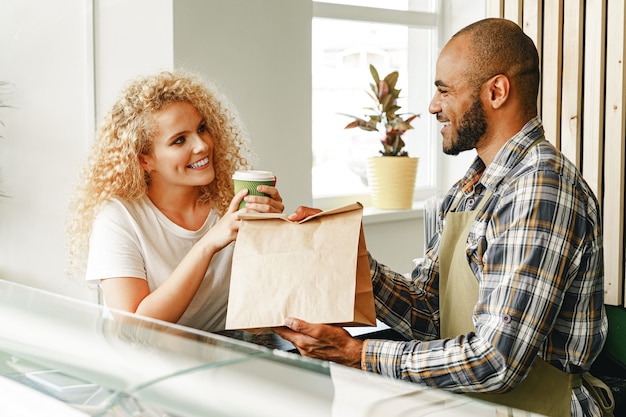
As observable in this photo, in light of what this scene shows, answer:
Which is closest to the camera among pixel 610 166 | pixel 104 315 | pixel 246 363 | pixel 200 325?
pixel 246 363

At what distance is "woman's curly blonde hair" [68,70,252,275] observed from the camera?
1624 mm

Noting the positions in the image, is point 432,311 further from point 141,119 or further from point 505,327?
point 141,119

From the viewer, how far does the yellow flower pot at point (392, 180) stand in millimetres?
4250

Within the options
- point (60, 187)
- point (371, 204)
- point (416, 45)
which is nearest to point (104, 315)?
point (60, 187)

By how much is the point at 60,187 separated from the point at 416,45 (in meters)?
2.49

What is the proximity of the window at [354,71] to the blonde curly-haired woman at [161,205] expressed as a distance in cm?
248

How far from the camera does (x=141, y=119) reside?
1.67 m

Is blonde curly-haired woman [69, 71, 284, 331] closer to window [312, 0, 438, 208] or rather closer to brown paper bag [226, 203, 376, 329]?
brown paper bag [226, 203, 376, 329]

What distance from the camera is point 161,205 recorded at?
5.44 feet

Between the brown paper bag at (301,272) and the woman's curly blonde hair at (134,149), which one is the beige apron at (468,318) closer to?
the brown paper bag at (301,272)

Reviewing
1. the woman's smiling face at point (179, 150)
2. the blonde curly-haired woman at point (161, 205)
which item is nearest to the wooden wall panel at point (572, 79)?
the blonde curly-haired woman at point (161, 205)

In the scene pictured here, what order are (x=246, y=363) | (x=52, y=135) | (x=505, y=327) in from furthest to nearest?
(x=52, y=135) < (x=505, y=327) < (x=246, y=363)

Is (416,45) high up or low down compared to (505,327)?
up

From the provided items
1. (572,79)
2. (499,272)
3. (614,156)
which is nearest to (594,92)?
(572,79)
